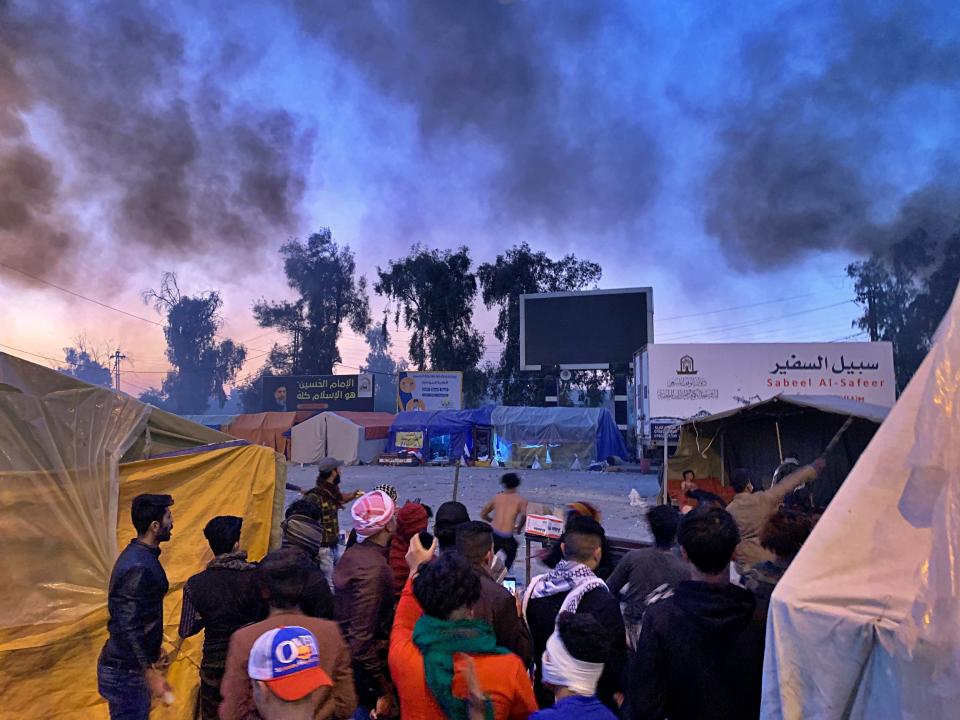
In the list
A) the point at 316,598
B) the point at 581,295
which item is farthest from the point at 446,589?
the point at 581,295

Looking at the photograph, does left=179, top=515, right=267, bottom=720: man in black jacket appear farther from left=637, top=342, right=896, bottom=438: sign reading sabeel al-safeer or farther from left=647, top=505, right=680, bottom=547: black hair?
left=637, top=342, right=896, bottom=438: sign reading sabeel al-safeer

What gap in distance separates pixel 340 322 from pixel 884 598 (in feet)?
160

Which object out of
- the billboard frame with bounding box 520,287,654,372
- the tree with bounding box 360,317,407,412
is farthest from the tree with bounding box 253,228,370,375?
the billboard frame with bounding box 520,287,654,372

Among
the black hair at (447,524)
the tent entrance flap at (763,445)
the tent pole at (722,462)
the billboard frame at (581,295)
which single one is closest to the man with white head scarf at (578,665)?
the black hair at (447,524)

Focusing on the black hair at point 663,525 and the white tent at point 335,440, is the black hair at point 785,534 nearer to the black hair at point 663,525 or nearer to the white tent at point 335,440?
the black hair at point 663,525

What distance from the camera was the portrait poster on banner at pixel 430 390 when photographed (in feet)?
116

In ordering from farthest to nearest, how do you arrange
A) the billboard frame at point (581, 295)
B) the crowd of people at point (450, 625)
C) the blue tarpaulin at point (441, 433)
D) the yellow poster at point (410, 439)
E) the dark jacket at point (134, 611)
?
the billboard frame at point (581, 295), the yellow poster at point (410, 439), the blue tarpaulin at point (441, 433), the dark jacket at point (134, 611), the crowd of people at point (450, 625)

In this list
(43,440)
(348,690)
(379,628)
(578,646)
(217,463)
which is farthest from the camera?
(217,463)

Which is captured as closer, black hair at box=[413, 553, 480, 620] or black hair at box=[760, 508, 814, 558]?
black hair at box=[413, 553, 480, 620]

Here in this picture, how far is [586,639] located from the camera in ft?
6.13

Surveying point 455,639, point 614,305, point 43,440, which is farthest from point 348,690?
point 614,305

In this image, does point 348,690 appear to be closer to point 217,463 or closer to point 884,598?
point 884,598

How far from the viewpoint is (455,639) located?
2.10 m

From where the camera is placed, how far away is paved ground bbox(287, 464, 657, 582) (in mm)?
13477
